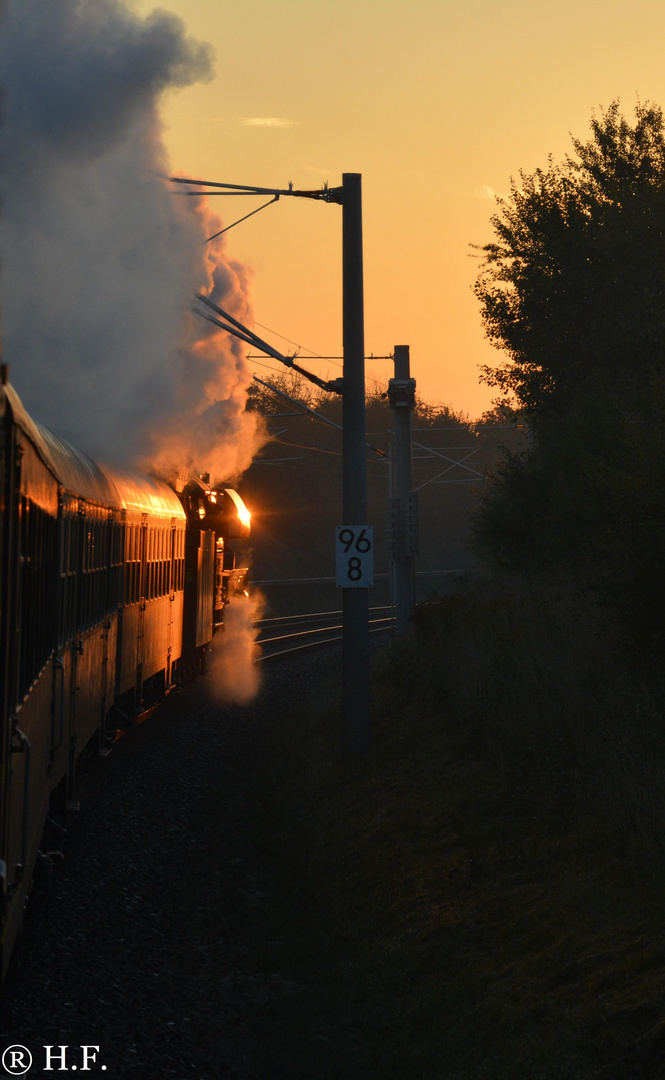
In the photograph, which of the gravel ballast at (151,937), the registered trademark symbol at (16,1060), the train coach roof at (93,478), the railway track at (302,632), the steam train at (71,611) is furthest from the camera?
the railway track at (302,632)

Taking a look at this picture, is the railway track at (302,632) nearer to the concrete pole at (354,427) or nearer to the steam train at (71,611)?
the steam train at (71,611)

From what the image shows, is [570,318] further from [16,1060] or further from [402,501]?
[16,1060]

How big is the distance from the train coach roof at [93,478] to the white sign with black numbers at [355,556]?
244 cm

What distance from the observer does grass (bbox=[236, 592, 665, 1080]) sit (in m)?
5.86

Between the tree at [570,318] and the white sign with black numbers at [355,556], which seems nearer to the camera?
the white sign with black numbers at [355,556]

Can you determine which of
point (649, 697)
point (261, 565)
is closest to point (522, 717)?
point (649, 697)

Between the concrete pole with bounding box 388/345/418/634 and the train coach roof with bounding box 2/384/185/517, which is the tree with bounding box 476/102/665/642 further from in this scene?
the train coach roof with bounding box 2/384/185/517

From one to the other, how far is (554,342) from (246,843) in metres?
19.7

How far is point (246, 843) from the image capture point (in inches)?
410

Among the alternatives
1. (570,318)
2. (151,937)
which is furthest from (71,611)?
(570,318)

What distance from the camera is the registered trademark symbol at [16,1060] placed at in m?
5.16

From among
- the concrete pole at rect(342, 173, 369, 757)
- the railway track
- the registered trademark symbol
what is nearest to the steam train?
the registered trademark symbol

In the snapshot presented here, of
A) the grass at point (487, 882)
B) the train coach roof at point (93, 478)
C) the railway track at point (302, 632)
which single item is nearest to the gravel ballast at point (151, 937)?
the grass at point (487, 882)

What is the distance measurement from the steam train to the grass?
1.91 meters
